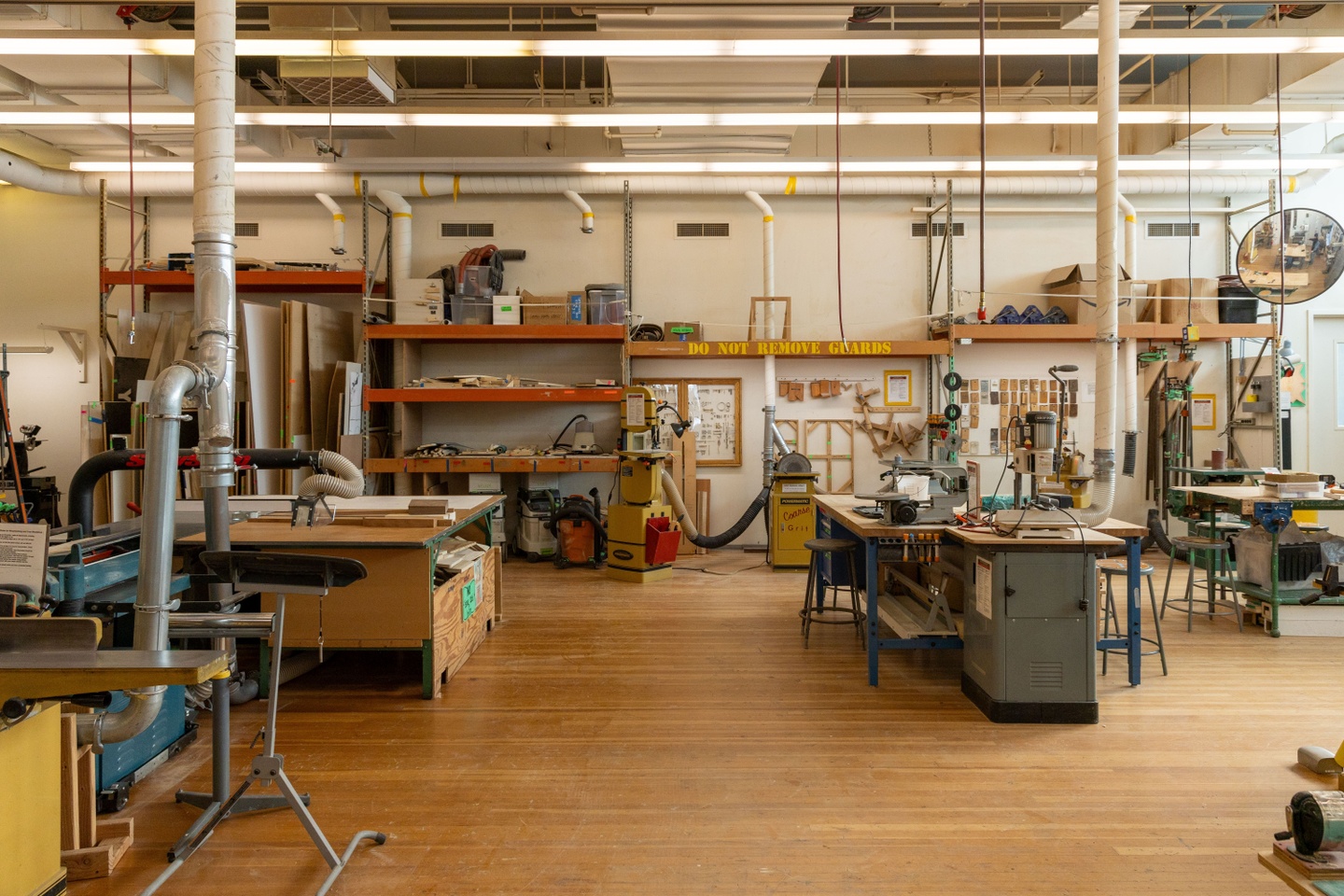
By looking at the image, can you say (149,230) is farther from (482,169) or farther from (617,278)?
(617,278)

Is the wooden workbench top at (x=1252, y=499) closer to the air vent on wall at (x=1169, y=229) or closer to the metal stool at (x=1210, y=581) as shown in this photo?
the metal stool at (x=1210, y=581)

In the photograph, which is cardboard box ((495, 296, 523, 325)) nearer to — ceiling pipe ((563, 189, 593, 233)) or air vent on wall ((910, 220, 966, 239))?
ceiling pipe ((563, 189, 593, 233))

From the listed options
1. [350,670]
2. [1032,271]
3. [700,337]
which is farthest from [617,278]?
[350,670]

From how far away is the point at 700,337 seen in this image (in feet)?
26.8

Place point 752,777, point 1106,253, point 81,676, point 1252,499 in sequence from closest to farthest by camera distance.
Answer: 1. point 81,676
2. point 752,777
3. point 1106,253
4. point 1252,499

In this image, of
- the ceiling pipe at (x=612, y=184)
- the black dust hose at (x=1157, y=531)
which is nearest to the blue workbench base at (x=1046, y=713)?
the black dust hose at (x=1157, y=531)

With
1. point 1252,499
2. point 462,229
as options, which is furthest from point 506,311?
point 1252,499

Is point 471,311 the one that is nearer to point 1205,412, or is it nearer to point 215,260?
point 215,260

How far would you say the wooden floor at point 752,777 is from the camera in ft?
8.05

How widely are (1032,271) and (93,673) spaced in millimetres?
8643

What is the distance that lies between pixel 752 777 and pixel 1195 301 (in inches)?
281

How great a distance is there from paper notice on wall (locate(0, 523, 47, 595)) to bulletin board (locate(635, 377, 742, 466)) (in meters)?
6.33

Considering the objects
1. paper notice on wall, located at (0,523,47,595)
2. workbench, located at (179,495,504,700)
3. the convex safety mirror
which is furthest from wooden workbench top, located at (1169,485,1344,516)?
paper notice on wall, located at (0,523,47,595)

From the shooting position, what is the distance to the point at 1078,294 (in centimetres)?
779
